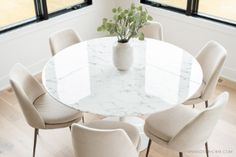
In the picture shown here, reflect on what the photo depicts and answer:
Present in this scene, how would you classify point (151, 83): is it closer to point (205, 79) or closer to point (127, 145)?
point (127, 145)

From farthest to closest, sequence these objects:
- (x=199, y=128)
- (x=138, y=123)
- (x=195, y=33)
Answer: (x=195, y=33)
(x=138, y=123)
(x=199, y=128)

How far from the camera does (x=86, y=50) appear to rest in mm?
2891

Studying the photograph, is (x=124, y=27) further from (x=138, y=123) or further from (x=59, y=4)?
(x=59, y=4)

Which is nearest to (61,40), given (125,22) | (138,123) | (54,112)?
(54,112)

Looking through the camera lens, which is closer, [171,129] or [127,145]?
[127,145]

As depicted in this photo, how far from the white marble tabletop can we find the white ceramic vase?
6 centimetres

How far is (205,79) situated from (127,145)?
1203mm

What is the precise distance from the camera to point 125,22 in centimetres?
244

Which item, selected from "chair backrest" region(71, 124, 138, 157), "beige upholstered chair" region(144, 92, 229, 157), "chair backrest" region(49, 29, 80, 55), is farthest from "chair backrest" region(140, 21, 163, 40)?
"chair backrest" region(71, 124, 138, 157)

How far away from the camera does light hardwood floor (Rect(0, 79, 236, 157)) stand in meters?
2.85

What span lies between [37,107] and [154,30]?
138 cm

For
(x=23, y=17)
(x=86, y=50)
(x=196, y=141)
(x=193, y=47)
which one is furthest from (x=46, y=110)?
(x=193, y=47)

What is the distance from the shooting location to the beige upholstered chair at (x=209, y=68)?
8.80 feet

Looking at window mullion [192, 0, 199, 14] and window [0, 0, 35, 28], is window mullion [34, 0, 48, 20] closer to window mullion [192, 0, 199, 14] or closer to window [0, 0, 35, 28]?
window [0, 0, 35, 28]
